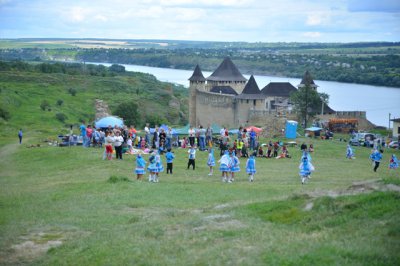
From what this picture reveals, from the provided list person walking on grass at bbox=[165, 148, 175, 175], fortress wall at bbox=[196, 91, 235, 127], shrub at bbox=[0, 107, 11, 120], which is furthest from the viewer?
fortress wall at bbox=[196, 91, 235, 127]

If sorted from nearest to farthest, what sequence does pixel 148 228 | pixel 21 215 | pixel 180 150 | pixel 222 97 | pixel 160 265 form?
pixel 160 265 < pixel 148 228 < pixel 21 215 < pixel 180 150 < pixel 222 97

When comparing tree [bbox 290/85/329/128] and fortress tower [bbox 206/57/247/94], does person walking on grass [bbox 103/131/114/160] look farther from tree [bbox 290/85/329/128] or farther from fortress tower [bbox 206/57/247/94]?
fortress tower [bbox 206/57/247/94]

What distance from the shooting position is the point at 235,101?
5678cm

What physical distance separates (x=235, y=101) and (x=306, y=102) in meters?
6.02

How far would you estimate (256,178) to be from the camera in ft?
66.2

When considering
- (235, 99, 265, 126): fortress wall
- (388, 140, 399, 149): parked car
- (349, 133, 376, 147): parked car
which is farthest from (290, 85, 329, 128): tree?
(388, 140, 399, 149): parked car

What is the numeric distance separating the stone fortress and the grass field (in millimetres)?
30960

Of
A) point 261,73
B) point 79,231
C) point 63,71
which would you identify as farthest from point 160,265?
point 261,73

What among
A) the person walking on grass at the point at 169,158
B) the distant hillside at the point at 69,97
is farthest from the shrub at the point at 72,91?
the person walking on grass at the point at 169,158

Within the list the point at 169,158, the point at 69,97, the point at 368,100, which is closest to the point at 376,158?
the point at 169,158

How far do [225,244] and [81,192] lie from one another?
7845 millimetres

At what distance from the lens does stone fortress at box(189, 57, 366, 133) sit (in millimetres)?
54359

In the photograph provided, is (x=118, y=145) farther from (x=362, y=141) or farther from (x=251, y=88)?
(x=251, y=88)

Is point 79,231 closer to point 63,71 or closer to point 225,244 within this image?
point 225,244
